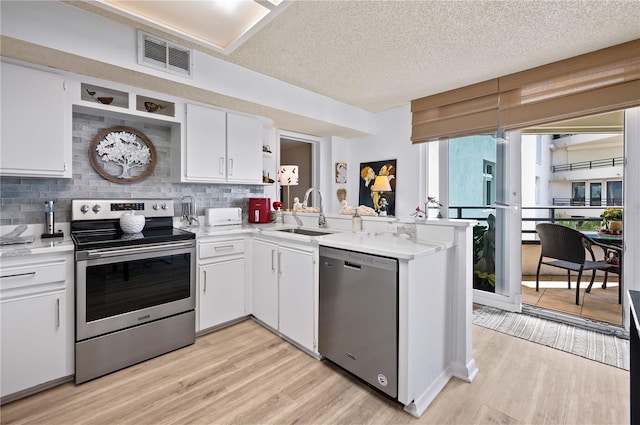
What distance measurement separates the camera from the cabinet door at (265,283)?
250 centimetres

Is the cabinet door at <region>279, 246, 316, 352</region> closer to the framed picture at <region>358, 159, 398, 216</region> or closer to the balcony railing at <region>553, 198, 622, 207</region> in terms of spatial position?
the framed picture at <region>358, 159, 398, 216</region>

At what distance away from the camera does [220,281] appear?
2.60 meters

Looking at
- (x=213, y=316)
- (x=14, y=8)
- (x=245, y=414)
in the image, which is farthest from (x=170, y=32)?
(x=245, y=414)

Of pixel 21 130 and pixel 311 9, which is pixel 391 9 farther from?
pixel 21 130

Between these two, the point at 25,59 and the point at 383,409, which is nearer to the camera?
the point at 383,409

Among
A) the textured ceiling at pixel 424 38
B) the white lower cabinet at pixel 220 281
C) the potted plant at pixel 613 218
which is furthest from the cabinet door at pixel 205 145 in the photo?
the potted plant at pixel 613 218

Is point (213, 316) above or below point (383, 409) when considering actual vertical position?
above

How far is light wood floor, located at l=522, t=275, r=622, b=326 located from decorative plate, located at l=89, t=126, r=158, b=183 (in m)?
4.38

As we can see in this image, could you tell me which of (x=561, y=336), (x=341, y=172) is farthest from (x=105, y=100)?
(x=561, y=336)

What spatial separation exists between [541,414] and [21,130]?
369 cm

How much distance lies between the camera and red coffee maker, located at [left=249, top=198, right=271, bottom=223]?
3316 mm

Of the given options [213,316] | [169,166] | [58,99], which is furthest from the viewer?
[169,166]

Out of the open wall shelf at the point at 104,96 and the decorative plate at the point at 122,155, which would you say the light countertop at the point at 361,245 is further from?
the open wall shelf at the point at 104,96

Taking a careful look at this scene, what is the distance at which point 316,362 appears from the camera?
2.12 metres
